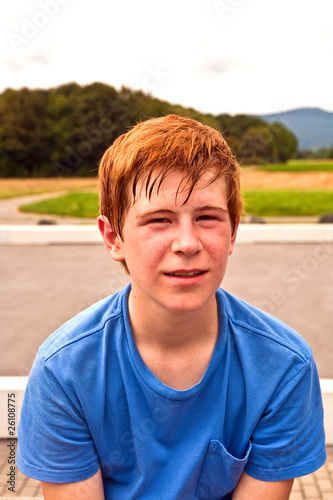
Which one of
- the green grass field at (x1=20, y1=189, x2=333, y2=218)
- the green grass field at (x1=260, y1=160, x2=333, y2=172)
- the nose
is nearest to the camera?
the nose

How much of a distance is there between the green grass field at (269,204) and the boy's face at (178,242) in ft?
28.7

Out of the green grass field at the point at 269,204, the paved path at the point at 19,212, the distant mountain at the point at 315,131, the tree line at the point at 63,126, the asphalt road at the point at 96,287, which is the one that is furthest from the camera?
the tree line at the point at 63,126

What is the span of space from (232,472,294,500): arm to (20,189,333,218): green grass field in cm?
872

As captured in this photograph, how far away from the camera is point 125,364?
1188 millimetres

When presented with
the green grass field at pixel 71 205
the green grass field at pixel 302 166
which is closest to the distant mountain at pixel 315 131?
the green grass field at pixel 302 166

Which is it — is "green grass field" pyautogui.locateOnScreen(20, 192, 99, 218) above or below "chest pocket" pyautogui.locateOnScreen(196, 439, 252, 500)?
below

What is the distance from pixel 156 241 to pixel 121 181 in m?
0.17

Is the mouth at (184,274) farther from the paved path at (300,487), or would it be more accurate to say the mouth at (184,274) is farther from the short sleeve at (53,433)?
the paved path at (300,487)

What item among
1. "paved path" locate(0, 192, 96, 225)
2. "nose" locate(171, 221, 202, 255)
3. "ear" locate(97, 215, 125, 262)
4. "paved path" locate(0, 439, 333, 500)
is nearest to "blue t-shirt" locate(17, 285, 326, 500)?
"ear" locate(97, 215, 125, 262)

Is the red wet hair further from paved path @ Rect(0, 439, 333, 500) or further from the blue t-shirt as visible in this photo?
paved path @ Rect(0, 439, 333, 500)

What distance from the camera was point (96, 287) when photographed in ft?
15.4

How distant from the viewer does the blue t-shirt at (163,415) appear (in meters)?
1.16

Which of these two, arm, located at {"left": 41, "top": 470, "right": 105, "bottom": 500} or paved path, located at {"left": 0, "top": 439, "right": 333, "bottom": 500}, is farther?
paved path, located at {"left": 0, "top": 439, "right": 333, "bottom": 500}

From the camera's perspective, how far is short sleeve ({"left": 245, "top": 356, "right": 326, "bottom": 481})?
3.93ft
